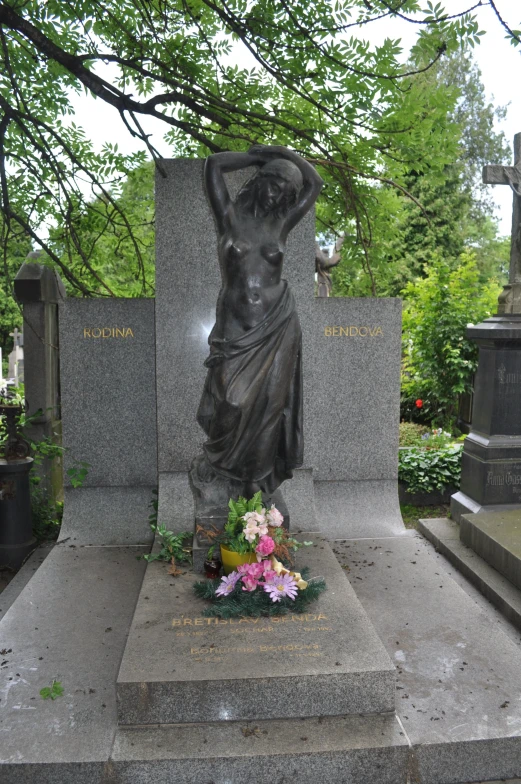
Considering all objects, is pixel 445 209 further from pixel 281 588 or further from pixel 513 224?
pixel 281 588

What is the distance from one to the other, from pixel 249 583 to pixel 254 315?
1.65m

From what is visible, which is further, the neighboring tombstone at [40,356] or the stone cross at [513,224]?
the neighboring tombstone at [40,356]

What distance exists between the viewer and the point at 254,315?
13.6 ft

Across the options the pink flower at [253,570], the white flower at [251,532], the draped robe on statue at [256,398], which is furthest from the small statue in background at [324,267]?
the pink flower at [253,570]

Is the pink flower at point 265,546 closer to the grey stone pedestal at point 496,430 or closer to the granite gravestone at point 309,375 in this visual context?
the granite gravestone at point 309,375

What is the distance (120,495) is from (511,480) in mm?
3885

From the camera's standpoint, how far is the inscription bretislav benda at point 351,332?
621cm

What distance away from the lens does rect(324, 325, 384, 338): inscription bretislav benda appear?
621cm

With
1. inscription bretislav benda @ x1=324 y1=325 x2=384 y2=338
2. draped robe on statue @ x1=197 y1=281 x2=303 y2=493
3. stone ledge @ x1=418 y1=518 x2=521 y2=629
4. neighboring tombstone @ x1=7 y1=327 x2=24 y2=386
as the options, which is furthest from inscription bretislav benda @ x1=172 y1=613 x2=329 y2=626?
neighboring tombstone @ x1=7 y1=327 x2=24 y2=386

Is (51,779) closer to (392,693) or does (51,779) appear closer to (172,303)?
(392,693)

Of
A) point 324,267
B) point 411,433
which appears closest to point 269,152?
point 324,267

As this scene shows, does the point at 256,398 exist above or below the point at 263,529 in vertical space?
above

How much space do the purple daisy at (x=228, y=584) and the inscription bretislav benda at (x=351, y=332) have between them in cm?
→ 300

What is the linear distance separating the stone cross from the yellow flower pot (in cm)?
436
